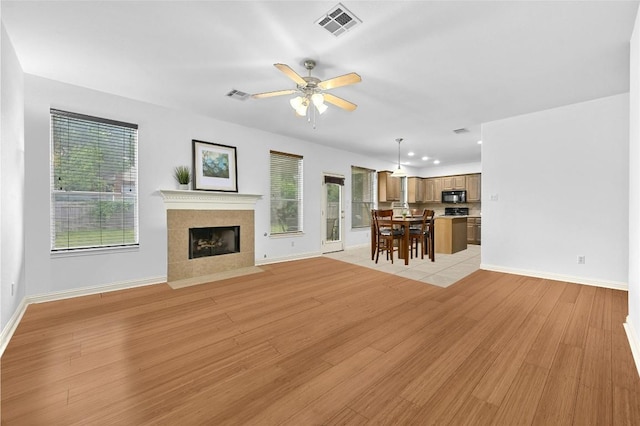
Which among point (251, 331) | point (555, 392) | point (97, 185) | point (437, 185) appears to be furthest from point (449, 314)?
point (437, 185)

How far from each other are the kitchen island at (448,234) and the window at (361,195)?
80.0 inches

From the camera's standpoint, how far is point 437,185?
30.1ft

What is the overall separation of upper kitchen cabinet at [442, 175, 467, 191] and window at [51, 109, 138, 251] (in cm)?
855

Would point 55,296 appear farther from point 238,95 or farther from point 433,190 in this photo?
point 433,190

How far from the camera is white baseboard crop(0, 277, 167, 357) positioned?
229 centimetres

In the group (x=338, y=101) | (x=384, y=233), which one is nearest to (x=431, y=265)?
(x=384, y=233)

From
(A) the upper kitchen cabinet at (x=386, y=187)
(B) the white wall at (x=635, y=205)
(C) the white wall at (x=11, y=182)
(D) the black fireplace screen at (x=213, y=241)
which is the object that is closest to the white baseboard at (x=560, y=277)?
(B) the white wall at (x=635, y=205)

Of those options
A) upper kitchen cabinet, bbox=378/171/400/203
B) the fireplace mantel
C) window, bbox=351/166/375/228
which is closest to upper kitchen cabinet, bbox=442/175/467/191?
upper kitchen cabinet, bbox=378/171/400/203

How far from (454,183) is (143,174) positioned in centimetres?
850

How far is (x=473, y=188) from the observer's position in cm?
831

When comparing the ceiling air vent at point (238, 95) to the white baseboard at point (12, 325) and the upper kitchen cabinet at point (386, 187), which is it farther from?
the upper kitchen cabinet at point (386, 187)

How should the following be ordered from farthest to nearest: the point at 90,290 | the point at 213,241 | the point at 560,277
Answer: the point at 213,241 → the point at 560,277 → the point at 90,290

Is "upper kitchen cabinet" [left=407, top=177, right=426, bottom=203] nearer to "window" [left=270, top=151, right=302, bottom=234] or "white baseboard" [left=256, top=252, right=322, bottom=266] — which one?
"white baseboard" [left=256, top=252, right=322, bottom=266]

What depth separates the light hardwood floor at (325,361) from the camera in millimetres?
1457
